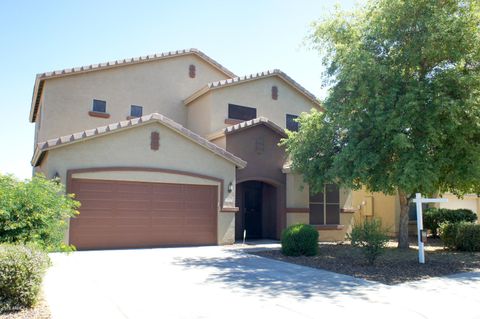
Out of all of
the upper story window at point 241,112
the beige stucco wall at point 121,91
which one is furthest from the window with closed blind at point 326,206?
the beige stucco wall at point 121,91

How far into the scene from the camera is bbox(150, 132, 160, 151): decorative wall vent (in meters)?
15.4

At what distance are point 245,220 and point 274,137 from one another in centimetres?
381

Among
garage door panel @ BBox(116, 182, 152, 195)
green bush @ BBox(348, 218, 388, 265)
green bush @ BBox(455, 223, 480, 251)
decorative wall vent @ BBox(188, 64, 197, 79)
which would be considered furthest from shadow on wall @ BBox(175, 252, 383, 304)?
decorative wall vent @ BBox(188, 64, 197, 79)

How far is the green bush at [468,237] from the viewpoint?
15.2 meters

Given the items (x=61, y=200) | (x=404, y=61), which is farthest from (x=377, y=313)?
(x=404, y=61)

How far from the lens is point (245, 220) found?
1880cm

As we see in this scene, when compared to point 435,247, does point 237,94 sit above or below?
above

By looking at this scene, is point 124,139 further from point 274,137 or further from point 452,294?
point 452,294

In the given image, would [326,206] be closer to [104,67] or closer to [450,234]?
[450,234]

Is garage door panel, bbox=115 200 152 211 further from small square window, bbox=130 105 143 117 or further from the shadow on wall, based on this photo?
small square window, bbox=130 105 143 117

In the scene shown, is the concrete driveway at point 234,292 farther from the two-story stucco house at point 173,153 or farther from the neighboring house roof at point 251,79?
the neighboring house roof at point 251,79

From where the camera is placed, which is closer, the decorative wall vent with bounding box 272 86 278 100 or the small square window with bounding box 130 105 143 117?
the small square window with bounding box 130 105 143 117

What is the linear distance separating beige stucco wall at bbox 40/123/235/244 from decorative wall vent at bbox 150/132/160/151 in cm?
11

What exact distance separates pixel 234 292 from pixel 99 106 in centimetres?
1421
